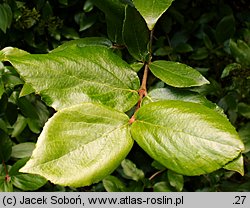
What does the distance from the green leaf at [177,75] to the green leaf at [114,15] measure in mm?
113

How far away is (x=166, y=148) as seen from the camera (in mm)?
504

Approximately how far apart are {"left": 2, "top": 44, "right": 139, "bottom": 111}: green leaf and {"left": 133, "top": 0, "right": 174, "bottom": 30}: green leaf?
3.1 inches

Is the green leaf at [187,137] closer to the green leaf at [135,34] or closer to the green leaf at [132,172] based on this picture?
the green leaf at [135,34]

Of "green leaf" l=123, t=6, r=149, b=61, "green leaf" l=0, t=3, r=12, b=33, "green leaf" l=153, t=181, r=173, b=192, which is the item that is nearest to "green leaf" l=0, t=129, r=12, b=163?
"green leaf" l=0, t=3, r=12, b=33

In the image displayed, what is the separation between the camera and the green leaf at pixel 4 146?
3.80 ft

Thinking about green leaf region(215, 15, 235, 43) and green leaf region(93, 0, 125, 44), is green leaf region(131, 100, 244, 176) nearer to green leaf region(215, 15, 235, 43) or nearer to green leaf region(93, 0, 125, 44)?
green leaf region(93, 0, 125, 44)

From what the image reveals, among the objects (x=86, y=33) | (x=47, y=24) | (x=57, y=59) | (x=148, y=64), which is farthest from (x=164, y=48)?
(x=57, y=59)

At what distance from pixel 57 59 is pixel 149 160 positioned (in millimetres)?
987

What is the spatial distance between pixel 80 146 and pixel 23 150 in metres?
0.79

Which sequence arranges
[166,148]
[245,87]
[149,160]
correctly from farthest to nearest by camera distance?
[149,160]
[245,87]
[166,148]

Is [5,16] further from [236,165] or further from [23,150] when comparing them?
[236,165]

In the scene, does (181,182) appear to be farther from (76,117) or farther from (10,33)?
(76,117)

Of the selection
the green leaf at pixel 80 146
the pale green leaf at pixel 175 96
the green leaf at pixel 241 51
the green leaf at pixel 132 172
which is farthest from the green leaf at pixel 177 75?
the green leaf at pixel 132 172

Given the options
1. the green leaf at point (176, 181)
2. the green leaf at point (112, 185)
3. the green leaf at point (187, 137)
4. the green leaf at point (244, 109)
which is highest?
the green leaf at point (187, 137)
